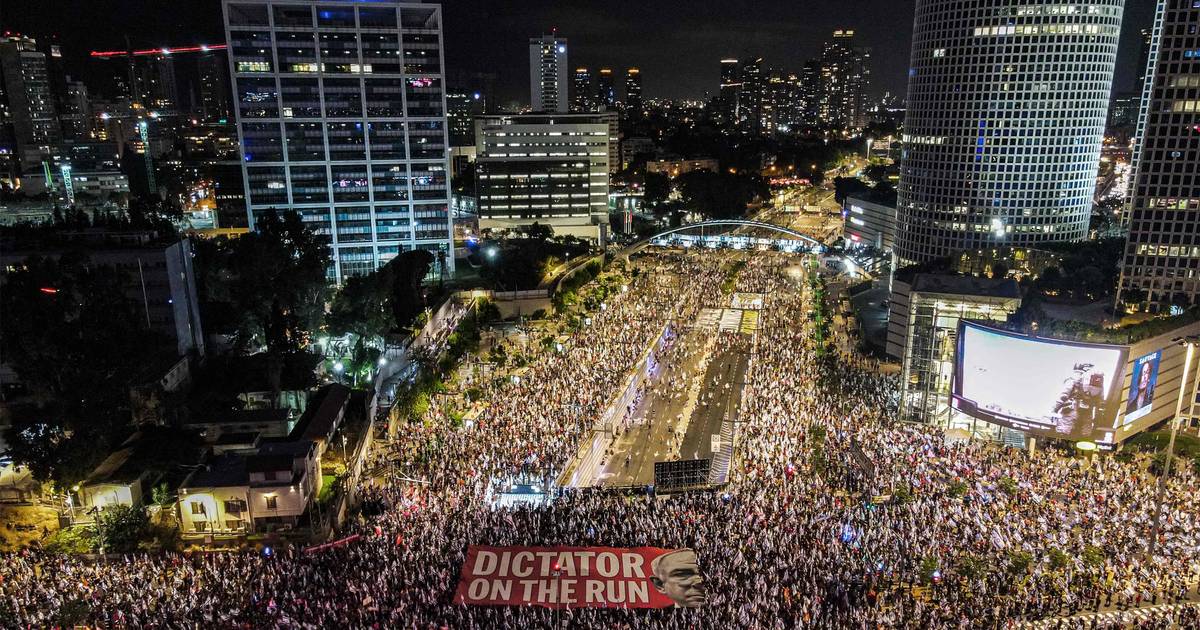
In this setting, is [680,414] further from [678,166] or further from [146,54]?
[146,54]

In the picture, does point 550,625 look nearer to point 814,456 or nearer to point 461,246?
point 814,456

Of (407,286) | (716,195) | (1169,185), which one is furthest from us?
(716,195)

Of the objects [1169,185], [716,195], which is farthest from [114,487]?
[716,195]

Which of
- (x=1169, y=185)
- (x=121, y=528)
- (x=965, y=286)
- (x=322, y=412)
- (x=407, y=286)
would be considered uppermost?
(x=1169, y=185)

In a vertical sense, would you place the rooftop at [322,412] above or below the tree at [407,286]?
below

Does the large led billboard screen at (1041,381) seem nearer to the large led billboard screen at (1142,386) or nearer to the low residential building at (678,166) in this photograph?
the large led billboard screen at (1142,386)

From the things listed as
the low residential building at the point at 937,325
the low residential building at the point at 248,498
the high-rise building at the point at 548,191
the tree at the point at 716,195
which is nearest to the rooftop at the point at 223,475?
the low residential building at the point at 248,498
